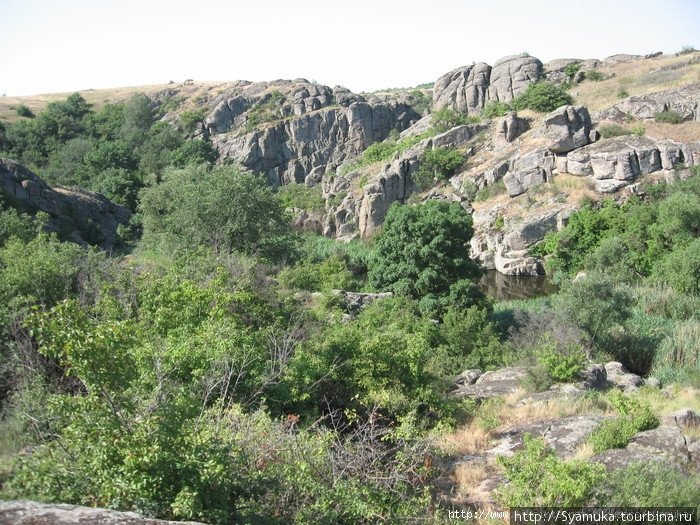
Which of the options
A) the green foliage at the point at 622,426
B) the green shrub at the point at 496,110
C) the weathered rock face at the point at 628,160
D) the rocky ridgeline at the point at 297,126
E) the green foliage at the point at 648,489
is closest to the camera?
the green foliage at the point at 648,489

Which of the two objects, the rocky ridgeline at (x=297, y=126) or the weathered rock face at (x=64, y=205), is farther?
the rocky ridgeline at (x=297, y=126)

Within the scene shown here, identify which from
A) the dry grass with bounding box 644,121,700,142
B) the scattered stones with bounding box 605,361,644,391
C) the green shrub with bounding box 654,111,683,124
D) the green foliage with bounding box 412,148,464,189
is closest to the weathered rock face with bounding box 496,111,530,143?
the green foliage with bounding box 412,148,464,189

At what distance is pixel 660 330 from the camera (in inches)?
890

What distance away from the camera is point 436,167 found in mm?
53438

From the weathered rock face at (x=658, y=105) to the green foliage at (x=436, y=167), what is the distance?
42.9ft

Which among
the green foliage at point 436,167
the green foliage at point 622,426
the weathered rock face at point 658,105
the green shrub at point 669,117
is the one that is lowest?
the green foliage at point 622,426

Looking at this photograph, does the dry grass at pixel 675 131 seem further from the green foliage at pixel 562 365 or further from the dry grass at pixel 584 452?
the dry grass at pixel 584 452

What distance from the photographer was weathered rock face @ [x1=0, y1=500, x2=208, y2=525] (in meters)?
4.26

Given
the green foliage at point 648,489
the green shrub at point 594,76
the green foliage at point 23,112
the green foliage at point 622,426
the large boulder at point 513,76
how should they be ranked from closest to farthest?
the green foliage at point 648,489, the green foliage at point 622,426, the green shrub at point 594,76, the large boulder at point 513,76, the green foliage at point 23,112

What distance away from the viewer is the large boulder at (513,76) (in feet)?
208

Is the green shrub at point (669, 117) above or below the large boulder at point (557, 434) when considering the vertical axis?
above

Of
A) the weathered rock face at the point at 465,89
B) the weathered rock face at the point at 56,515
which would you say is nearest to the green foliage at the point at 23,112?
the weathered rock face at the point at 465,89

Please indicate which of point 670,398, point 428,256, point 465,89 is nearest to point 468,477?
point 670,398

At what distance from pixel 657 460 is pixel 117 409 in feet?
27.1
